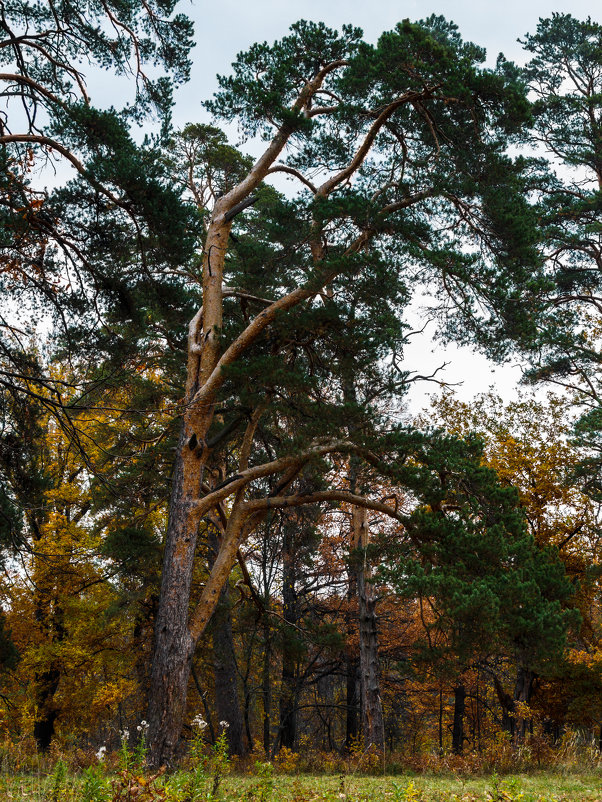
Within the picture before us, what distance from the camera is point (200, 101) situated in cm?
1046

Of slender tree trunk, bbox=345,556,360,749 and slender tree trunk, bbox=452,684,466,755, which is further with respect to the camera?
slender tree trunk, bbox=452,684,466,755

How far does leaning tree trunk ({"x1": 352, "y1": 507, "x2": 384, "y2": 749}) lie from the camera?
1324 cm

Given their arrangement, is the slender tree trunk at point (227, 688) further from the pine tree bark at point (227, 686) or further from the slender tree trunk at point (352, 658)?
the slender tree trunk at point (352, 658)

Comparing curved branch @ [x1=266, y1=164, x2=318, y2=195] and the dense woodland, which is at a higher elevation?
curved branch @ [x1=266, y1=164, x2=318, y2=195]

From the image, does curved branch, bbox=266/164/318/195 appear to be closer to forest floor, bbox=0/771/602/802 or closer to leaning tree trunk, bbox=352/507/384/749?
leaning tree trunk, bbox=352/507/384/749

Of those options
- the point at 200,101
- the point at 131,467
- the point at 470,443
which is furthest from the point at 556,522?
the point at 200,101

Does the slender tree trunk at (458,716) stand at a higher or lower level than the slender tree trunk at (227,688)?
lower

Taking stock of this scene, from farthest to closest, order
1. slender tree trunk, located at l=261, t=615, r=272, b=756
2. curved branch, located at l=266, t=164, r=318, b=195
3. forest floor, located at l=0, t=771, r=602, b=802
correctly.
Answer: slender tree trunk, located at l=261, t=615, r=272, b=756, curved branch, located at l=266, t=164, r=318, b=195, forest floor, located at l=0, t=771, r=602, b=802

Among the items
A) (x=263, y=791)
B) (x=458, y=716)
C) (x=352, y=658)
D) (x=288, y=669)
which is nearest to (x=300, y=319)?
(x=263, y=791)

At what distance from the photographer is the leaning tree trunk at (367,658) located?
13242 mm

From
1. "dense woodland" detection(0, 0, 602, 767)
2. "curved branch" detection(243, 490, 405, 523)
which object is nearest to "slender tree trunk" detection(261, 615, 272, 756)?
"dense woodland" detection(0, 0, 602, 767)

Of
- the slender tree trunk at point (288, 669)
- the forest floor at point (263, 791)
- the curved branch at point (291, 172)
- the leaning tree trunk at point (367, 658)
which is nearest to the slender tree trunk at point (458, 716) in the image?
the slender tree trunk at point (288, 669)

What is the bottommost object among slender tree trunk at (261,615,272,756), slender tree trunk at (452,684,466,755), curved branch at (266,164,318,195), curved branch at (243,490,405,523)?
slender tree trunk at (452,684,466,755)

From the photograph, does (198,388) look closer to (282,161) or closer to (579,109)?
(282,161)
